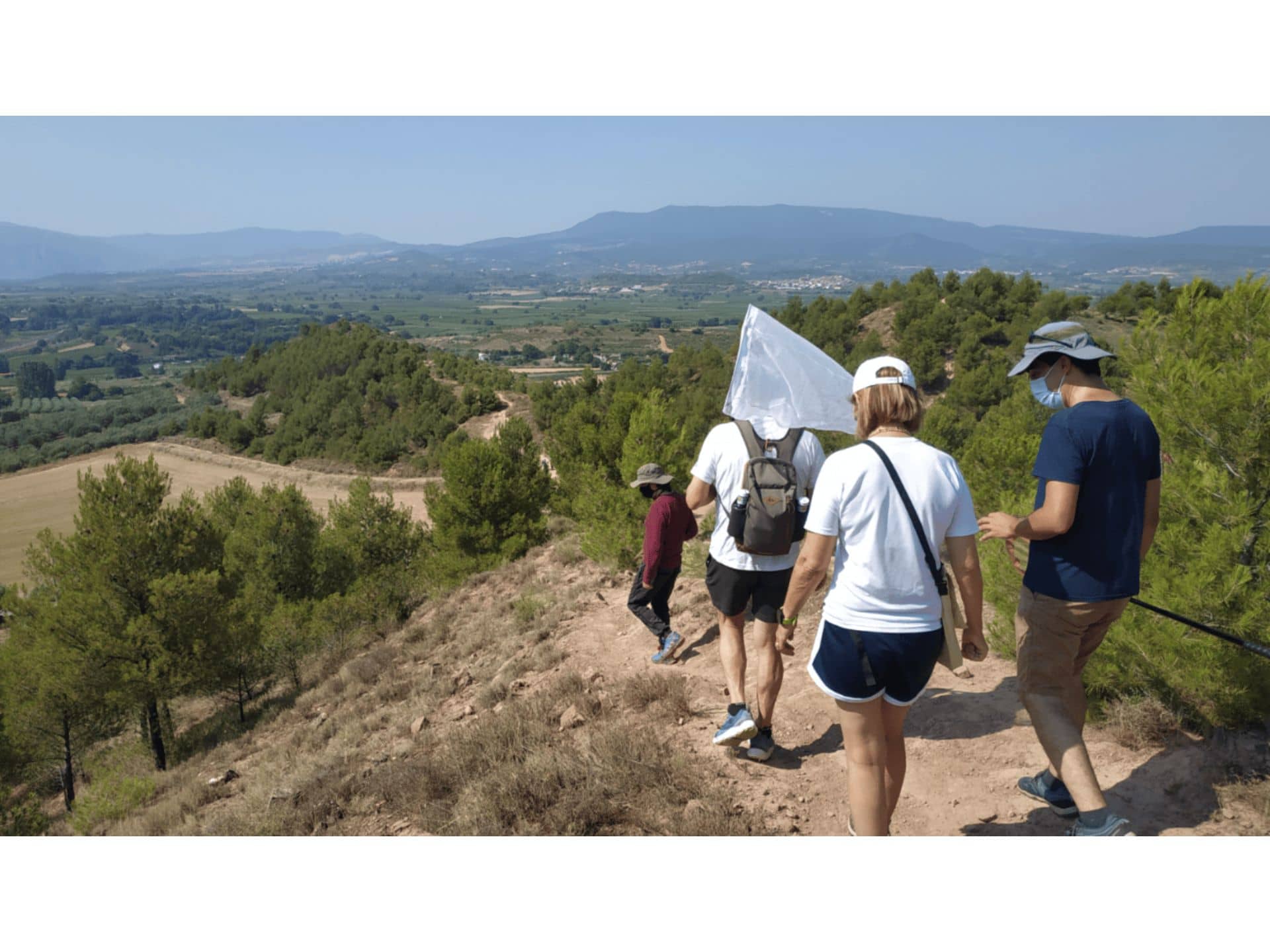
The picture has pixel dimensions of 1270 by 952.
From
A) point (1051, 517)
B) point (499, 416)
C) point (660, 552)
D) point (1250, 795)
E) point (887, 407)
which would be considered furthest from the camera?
point (499, 416)

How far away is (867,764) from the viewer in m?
2.48

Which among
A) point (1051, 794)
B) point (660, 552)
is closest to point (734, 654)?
point (660, 552)

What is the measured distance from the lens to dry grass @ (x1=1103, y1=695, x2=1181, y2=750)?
11.4 feet

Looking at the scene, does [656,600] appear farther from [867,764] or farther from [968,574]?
[968,574]

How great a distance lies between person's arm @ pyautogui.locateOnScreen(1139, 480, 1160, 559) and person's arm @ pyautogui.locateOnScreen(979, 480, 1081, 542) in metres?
0.33

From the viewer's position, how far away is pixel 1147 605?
9.91 feet

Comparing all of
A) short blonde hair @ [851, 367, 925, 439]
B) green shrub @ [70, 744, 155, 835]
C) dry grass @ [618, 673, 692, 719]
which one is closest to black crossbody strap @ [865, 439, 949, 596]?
short blonde hair @ [851, 367, 925, 439]

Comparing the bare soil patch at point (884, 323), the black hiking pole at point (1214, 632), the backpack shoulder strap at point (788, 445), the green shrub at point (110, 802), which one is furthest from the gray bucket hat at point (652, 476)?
the bare soil patch at point (884, 323)

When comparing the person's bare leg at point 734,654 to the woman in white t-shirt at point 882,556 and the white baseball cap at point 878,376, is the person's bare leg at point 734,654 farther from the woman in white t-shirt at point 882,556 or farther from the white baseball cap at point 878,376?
the white baseball cap at point 878,376

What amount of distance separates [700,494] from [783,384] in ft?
2.31

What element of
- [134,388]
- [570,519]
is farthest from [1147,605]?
[134,388]

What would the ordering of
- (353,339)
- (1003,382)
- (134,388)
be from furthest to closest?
(134,388) < (353,339) < (1003,382)

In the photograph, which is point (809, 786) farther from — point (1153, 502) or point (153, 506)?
point (153, 506)

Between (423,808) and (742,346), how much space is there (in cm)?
315
